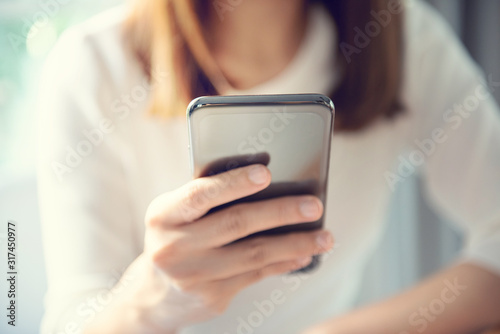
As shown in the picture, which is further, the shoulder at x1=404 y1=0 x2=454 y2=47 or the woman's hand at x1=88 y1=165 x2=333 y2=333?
the shoulder at x1=404 y1=0 x2=454 y2=47

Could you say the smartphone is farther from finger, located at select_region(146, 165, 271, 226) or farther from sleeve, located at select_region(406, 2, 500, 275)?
sleeve, located at select_region(406, 2, 500, 275)

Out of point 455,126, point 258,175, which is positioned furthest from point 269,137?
point 455,126

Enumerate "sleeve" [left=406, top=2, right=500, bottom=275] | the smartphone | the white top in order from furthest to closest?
1. "sleeve" [left=406, top=2, right=500, bottom=275]
2. the white top
3. the smartphone

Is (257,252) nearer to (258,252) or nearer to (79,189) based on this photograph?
(258,252)

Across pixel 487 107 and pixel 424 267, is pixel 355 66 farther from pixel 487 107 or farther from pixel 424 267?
pixel 424 267

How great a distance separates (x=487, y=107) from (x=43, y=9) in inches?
17.0

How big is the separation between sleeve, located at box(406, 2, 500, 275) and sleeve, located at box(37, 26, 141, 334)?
32 centimetres

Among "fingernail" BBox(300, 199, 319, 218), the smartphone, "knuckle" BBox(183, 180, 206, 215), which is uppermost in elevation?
the smartphone

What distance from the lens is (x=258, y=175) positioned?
23cm

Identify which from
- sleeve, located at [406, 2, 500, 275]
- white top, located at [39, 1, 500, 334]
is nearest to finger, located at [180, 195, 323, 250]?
white top, located at [39, 1, 500, 334]

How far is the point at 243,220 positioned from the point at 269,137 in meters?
0.05

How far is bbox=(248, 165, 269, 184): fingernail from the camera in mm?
227

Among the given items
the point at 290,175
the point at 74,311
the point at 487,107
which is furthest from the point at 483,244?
the point at 74,311

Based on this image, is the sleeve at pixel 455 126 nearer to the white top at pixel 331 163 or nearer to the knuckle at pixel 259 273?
the white top at pixel 331 163
